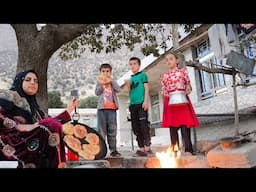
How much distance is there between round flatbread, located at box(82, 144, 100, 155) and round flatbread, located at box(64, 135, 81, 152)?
0.17ft

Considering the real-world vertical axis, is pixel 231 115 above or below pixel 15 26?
below

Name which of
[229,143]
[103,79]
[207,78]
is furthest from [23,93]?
[207,78]

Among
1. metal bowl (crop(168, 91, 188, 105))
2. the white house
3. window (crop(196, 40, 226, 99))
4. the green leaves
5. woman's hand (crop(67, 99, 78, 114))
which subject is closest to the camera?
woman's hand (crop(67, 99, 78, 114))

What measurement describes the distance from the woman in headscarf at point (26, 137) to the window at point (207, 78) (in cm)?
402

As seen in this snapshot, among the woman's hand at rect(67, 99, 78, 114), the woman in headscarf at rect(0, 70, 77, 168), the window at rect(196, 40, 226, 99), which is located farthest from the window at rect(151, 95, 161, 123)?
the woman in headscarf at rect(0, 70, 77, 168)

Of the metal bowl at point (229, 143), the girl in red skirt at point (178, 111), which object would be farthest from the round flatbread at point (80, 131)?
the metal bowl at point (229, 143)

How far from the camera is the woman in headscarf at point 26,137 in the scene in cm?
243

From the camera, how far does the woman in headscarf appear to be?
2434mm

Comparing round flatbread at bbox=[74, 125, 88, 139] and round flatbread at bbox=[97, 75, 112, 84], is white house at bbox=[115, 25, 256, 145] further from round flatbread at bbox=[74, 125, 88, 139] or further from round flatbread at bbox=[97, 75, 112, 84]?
round flatbread at bbox=[74, 125, 88, 139]

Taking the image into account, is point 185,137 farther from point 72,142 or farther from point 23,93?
point 23,93

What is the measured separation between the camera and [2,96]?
2543mm
